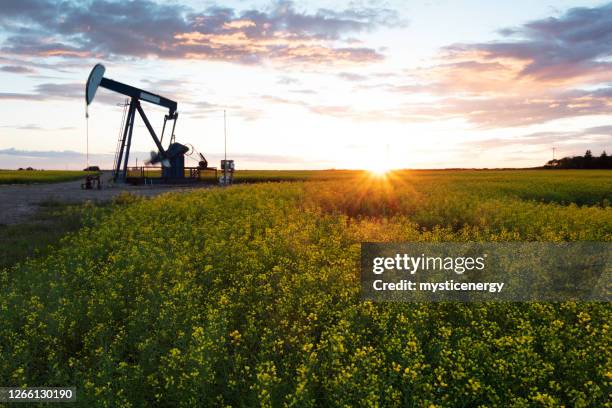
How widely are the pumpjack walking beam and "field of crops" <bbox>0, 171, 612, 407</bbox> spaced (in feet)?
100

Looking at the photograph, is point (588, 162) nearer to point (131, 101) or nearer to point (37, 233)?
point (131, 101)

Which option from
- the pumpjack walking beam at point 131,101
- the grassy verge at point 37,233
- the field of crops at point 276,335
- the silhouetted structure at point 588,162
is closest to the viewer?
the field of crops at point 276,335

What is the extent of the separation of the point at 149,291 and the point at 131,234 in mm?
5819

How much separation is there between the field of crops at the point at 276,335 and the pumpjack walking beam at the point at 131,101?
3053 centimetres

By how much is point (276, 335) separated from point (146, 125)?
42360 millimetres

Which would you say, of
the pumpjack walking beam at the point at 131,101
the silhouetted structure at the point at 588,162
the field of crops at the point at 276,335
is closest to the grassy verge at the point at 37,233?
the field of crops at the point at 276,335

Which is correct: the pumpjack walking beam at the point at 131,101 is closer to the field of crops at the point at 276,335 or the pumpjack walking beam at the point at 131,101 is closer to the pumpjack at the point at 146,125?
the pumpjack at the point at 146,125

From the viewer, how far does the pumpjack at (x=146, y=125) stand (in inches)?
1549

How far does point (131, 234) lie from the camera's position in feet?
43.6

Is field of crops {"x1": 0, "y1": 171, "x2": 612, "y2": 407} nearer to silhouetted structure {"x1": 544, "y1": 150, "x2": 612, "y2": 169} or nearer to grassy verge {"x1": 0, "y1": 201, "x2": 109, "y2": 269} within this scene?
grassy verge {"x1": 0, "y1": 201, "x2": 109, "y2": 269}

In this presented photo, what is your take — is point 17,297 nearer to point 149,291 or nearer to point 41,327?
point 41,327

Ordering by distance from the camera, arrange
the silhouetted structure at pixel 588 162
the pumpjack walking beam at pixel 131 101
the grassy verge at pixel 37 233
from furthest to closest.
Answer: the silhouetted structure at pixel 588 162, the pumpjack walking beam at pixel 131 101, the grassy verge at pixel 37 233

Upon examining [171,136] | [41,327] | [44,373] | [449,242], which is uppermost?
[171,136]

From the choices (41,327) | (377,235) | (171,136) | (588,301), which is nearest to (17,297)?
(41,327)
